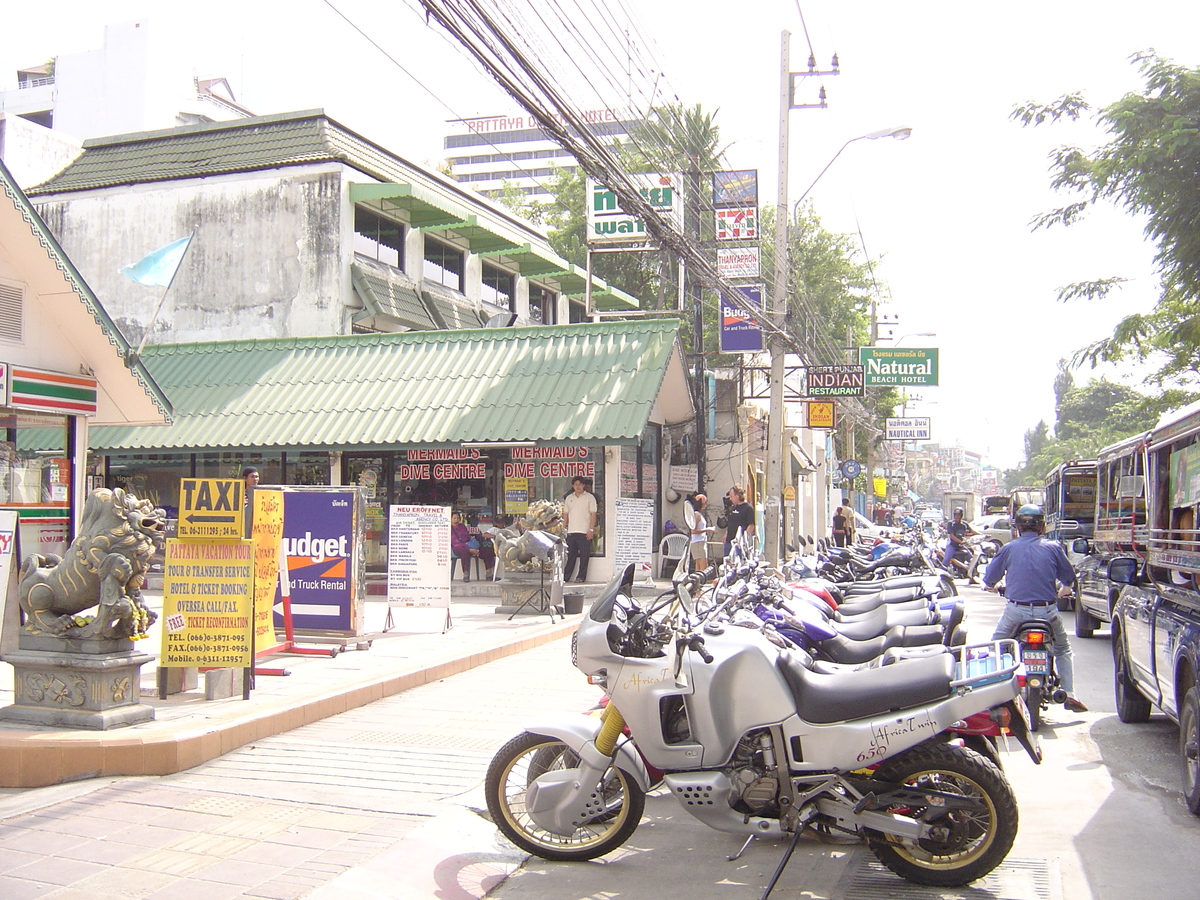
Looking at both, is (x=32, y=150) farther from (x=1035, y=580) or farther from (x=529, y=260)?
(x=1035, y=580)

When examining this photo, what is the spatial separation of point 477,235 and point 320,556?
1581 cm

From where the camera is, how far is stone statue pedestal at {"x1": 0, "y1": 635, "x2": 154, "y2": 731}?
6445 millimetres

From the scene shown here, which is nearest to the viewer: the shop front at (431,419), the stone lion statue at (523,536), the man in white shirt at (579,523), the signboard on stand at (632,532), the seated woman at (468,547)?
the stone lion statue at (523,536)

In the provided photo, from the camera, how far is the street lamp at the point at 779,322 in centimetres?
1886

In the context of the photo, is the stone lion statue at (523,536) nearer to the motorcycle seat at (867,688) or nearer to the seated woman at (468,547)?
the seated woman at (468,547)

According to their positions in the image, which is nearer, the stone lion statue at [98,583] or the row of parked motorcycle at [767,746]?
the row of parked motorcycle at [767,746]

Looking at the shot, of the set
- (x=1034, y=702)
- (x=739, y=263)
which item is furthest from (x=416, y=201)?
(x=1034, y=702)

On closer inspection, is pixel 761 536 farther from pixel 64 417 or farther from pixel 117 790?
pixel 117 790

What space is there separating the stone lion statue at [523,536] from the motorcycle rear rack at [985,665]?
8738 millimetres

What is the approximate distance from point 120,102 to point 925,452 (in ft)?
348

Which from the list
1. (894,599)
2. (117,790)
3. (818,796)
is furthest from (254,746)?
(894,599)

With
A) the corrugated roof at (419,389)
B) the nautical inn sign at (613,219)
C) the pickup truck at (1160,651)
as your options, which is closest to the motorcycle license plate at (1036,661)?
the pickup truck at (1160,651)

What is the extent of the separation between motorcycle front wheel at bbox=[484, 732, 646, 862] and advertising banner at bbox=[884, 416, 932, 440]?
38.1 metres

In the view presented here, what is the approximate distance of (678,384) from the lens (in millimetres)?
18594
